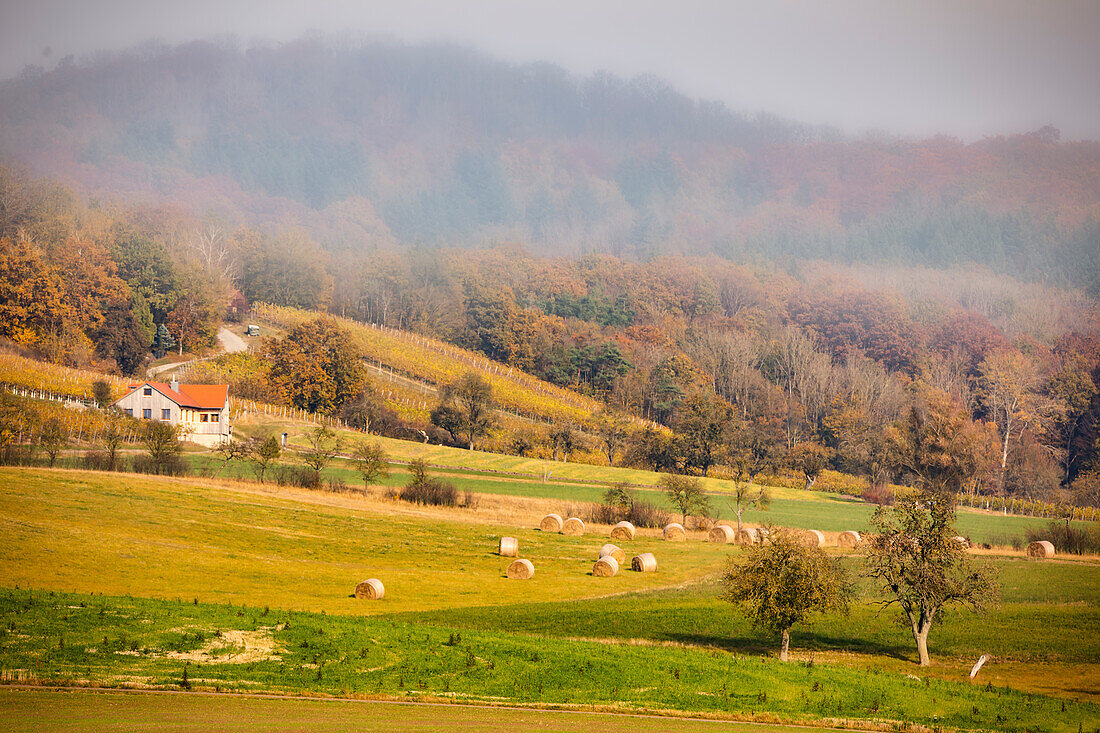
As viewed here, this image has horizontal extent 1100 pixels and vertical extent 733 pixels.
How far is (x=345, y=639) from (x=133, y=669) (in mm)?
5792

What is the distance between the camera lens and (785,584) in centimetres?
3067

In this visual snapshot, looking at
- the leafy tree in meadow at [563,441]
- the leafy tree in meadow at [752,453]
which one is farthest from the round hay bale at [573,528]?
the leafy tree in meadow at [752,453]

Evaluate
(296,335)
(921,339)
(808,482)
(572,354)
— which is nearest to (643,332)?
(572,354)

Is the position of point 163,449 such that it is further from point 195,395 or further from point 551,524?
point 551,524

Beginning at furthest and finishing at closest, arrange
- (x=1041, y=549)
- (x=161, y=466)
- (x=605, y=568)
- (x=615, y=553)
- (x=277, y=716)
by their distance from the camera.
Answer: (x=161, y=466), (x=1041, y=549), (x=615, y=553), (x=605, y=568), (x=277, y=716)

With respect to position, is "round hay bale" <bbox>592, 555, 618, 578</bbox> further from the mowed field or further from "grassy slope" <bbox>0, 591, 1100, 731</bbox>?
"grassy slope" <bbox>0, 591, 1100, 731</bbox>

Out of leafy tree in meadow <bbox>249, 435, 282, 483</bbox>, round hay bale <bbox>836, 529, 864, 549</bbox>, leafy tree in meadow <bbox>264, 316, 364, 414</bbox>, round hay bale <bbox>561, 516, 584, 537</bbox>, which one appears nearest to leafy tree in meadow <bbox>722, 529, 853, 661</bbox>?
round hay bale <bbox>561, 516, 584, 537</bbox>

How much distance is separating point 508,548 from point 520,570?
551 cm

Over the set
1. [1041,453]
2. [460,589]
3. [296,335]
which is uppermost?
[296,335]

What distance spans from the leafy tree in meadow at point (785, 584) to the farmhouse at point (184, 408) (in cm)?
7119

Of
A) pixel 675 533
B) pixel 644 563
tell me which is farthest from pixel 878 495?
pixel 644 563

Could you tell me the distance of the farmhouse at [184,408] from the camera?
8944 cm

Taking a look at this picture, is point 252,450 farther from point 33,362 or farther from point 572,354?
point 572,354

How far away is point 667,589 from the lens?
1682 inches
